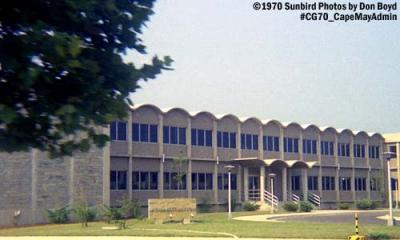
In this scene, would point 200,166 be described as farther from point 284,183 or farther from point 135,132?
point 284,183

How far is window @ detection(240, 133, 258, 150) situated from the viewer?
55.1 meters

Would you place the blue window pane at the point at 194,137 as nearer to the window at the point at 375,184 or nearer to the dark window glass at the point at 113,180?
the dark window glass at the point at 113,180

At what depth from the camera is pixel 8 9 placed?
19.4 feet

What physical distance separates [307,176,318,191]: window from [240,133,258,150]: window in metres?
7.37

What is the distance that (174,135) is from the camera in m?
49.3

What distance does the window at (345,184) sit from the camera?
212 ft

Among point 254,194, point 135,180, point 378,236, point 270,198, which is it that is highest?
point 135,180

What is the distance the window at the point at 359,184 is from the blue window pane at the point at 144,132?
1096 inches

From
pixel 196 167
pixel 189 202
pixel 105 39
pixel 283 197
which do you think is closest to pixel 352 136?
pixel 283 197

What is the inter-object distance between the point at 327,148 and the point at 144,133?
23242 millimetres

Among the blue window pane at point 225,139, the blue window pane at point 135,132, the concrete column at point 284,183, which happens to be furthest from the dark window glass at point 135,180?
the concrete column at point 284,183

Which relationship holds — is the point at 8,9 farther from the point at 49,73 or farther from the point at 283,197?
the point at 283,197

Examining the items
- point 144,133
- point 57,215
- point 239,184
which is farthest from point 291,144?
point 57,215

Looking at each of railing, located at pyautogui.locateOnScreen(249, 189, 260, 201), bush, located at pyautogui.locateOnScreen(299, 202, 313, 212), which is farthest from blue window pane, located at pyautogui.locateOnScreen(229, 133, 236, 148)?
bush, located at pyautogui.locateOnScreen(299, 202, 313, 212)
